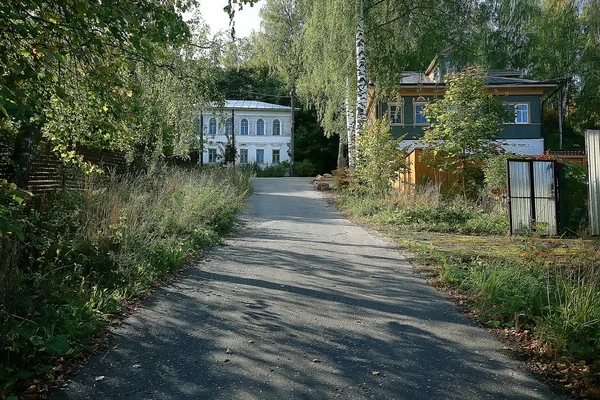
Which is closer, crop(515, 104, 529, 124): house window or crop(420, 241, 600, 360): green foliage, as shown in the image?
crop(420, 241, 600, 360): green foliage

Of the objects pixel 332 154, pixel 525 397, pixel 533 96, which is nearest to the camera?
pixel 525 397

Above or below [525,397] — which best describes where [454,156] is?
above

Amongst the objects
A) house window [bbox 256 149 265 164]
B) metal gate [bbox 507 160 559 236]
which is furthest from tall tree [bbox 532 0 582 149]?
house window [bbox 256 149 265 164]

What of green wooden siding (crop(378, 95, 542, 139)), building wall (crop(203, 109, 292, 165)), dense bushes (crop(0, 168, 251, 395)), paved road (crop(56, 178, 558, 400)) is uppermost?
building wall (crop(203, 109, 292, 165))

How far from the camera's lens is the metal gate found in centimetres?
1140

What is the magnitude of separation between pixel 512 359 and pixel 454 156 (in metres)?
12.7

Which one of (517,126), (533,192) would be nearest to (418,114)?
(517,126)

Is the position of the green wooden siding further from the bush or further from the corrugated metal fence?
the corrugated metal fence

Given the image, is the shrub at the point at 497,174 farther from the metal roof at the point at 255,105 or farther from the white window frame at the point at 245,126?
the white window frame at the point at 245,126

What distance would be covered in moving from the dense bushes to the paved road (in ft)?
1.23

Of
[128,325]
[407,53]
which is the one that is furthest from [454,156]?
[128,325]

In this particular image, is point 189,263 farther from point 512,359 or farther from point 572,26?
point 572,26

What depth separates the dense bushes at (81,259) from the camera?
377 cm

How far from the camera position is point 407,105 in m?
30.1
